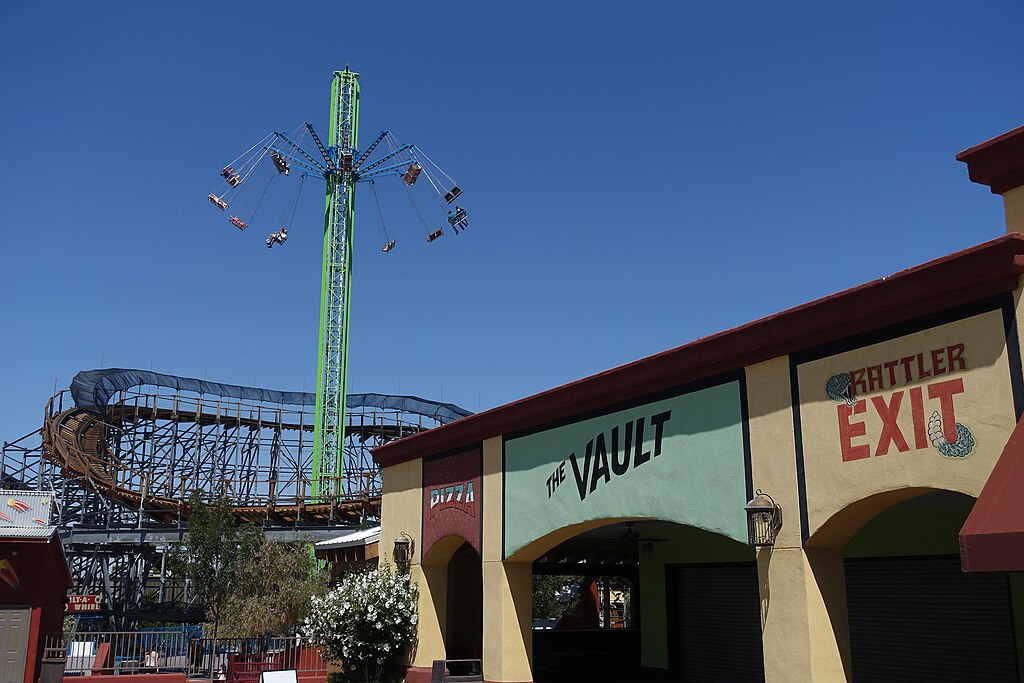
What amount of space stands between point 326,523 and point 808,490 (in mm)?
37963

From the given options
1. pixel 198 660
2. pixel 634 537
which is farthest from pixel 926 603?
pixel 198 660

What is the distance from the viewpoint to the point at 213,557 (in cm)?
3406

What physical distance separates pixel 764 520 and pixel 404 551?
11033mm

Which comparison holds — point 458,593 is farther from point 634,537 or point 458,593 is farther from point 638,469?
point 638,469

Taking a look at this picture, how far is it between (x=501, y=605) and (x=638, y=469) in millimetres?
4828

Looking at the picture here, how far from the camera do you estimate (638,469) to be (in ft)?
46.6

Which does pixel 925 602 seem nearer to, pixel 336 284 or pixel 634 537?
pixel 634 537

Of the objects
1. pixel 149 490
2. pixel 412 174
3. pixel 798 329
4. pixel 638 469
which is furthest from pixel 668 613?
pixel 412 174

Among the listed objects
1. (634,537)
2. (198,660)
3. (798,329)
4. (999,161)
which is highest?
(999,161)

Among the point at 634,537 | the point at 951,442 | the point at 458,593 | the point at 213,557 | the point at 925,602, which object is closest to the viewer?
the point at 951,442

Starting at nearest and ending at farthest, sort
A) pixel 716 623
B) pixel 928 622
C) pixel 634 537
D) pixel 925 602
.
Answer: pixel 928 622 → pixel 925 602 → pixel 716 623 → pixel 634 537

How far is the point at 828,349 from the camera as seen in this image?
37.0ft

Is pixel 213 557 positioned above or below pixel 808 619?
above

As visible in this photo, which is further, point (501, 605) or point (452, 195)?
point (452, 195)
